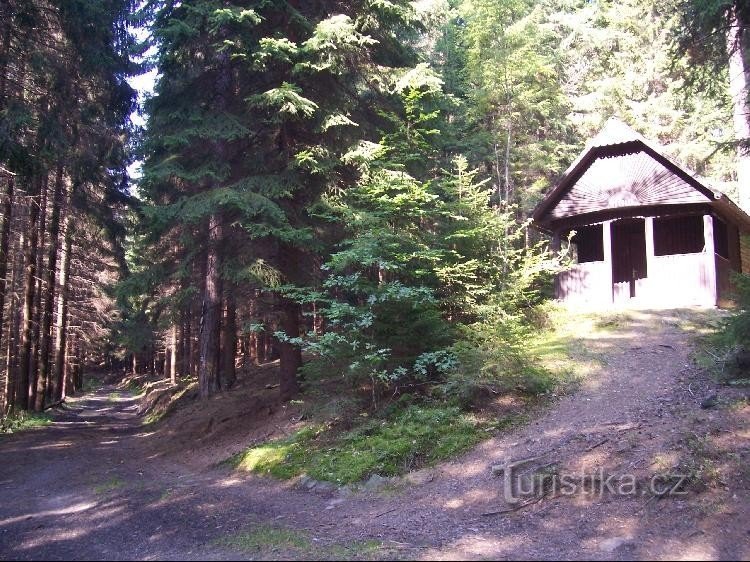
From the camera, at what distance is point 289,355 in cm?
1355

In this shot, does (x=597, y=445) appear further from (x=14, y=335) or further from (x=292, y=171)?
(x=14, y=335)

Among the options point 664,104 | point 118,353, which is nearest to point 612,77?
point 664,104

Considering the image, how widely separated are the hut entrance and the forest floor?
376 inches

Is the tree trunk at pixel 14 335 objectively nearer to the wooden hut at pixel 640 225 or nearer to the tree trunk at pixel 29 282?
the tree trunk at pixel 29 282

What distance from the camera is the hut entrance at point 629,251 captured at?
67.6ft

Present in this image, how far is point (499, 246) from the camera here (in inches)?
520

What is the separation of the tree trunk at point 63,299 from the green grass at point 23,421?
338 cm

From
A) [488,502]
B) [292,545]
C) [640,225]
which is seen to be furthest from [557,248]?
[292,545]

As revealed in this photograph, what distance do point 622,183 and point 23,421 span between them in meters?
21.6

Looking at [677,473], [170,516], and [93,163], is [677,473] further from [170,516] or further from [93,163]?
[93,163]

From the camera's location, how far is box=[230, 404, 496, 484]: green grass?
8.99 meters

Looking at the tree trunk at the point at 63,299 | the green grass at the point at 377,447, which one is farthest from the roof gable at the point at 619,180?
the tree trunk at the point at 63,299

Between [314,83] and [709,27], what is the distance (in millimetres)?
8123

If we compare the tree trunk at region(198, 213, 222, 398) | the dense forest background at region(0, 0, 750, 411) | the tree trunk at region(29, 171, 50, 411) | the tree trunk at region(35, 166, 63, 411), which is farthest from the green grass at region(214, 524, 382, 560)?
the tree trunk at region(29, 171, 50, 411)
